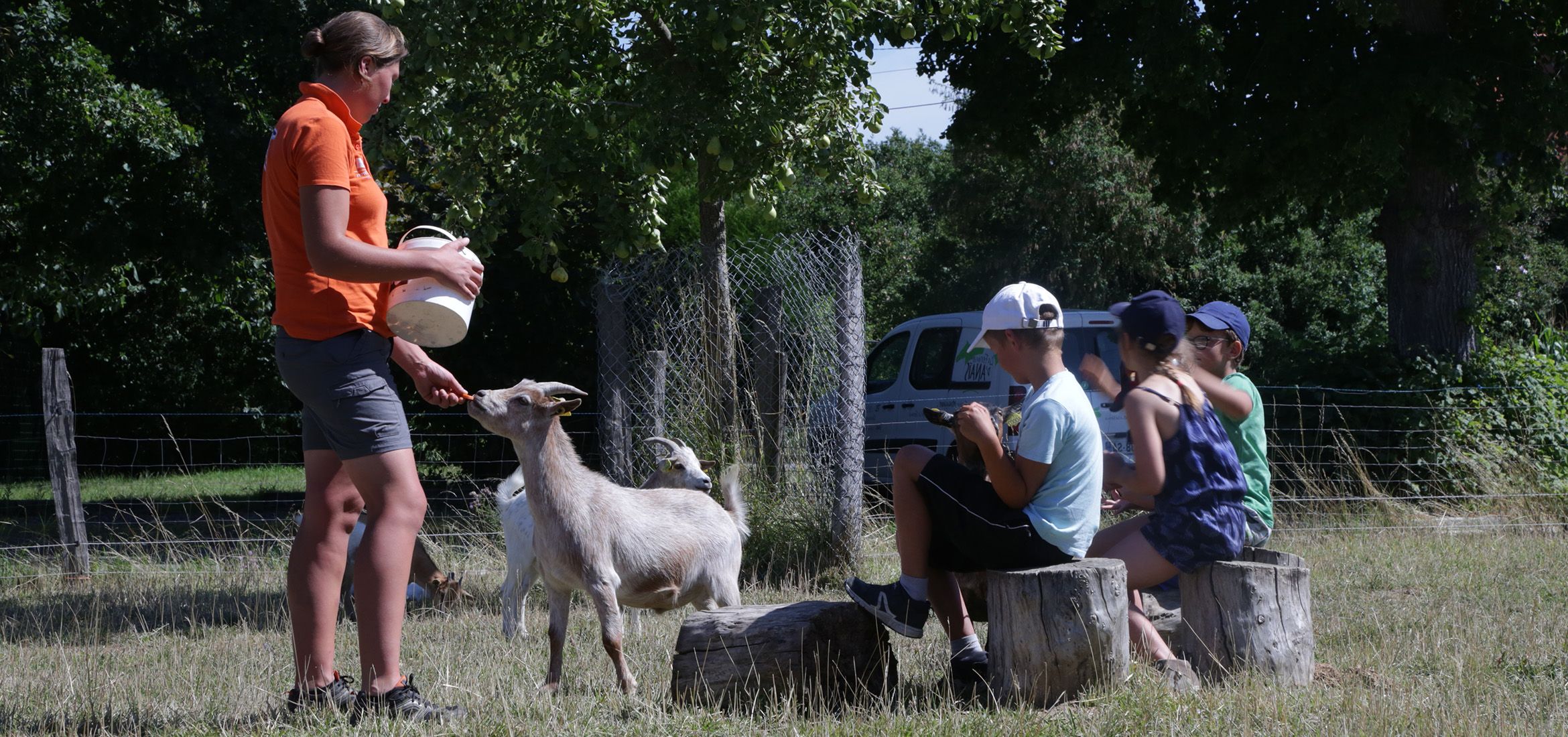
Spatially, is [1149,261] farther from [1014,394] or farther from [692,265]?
[692,265]

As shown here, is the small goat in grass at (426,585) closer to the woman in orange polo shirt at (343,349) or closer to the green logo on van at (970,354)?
the woman in orange polo shirt at (343,349)

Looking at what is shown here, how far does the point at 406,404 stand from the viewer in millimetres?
13398

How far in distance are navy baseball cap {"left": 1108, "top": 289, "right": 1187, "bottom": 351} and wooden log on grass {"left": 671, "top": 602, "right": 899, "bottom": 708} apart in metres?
1.44

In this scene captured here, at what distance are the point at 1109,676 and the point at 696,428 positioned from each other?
14.7 feet

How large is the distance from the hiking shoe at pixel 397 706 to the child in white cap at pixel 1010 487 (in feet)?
4.96

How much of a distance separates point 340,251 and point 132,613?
4508 millimetres

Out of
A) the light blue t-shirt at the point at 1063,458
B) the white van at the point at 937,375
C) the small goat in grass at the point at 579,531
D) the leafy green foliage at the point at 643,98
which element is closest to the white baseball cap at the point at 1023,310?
the light blue t-shirt at the point at 1063,458

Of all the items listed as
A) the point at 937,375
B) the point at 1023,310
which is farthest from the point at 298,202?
the point at 937,375

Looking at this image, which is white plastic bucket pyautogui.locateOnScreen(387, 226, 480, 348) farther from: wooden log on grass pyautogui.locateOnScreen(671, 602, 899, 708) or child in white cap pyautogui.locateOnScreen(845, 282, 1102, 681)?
child in white cap pyautogui.locateOnScreen(845, 282, 1102, 681)

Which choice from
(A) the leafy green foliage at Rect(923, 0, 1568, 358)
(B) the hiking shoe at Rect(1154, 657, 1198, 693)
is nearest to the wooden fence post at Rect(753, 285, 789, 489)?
(B) the hiking shoe at Rect(1154, 657, 1198, 693)

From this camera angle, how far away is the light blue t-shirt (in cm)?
399

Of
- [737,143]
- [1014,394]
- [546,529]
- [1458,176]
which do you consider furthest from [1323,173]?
[546,529]

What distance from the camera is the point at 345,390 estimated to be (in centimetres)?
A: 341

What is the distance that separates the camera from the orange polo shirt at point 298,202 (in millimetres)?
3340
